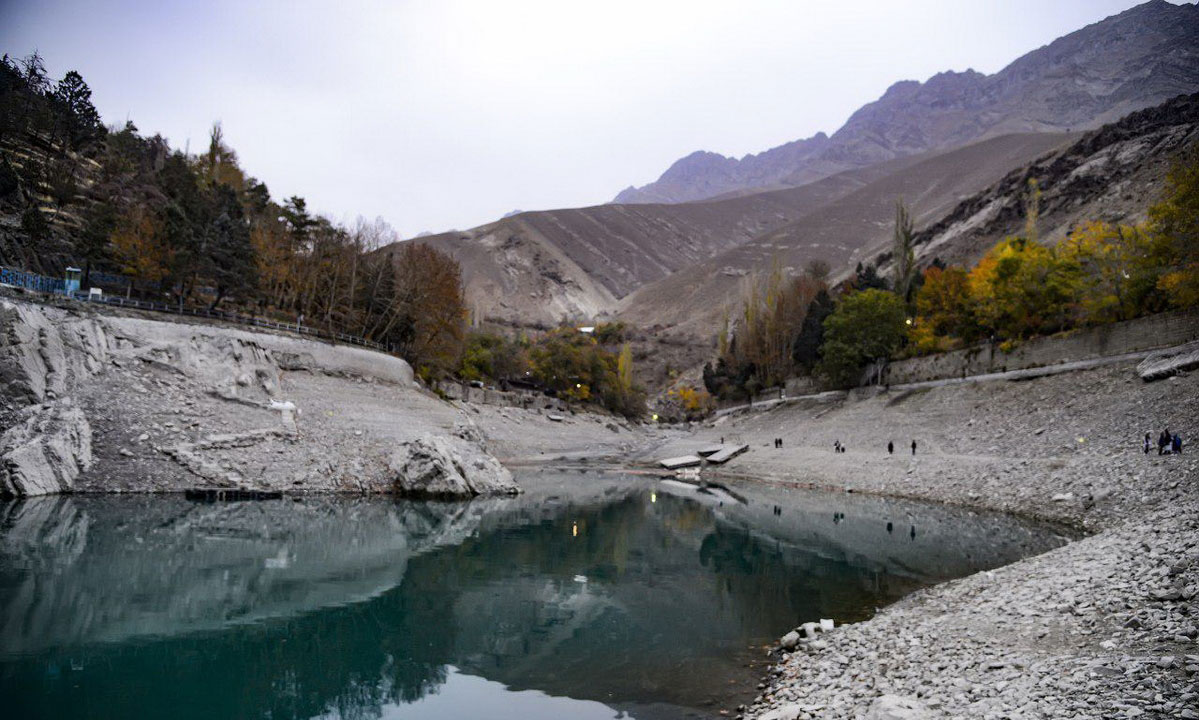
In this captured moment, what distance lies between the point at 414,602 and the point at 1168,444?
25828 millimetres

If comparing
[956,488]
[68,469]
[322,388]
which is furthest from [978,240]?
[68,469]

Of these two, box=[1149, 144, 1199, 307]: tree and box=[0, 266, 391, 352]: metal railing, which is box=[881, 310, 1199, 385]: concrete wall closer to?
box=[1149, 144, 1199, 307]: tree

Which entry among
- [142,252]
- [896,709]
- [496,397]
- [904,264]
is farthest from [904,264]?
[142,252]

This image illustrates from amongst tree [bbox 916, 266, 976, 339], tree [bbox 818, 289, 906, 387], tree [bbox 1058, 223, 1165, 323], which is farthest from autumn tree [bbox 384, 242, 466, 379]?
tree [bbox 1058, 223, 1165, 323]

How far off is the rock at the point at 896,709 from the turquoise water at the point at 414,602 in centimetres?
252

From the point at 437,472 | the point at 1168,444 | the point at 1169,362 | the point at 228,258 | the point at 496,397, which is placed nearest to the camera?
the point at 1168,444

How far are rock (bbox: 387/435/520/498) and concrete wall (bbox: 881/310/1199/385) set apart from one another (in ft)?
109

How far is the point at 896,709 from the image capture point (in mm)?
5961

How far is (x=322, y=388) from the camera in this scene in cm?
3728

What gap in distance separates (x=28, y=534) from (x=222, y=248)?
29.4 meters

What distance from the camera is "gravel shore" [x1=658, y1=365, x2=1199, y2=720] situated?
5793 mm

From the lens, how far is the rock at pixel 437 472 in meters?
29.1

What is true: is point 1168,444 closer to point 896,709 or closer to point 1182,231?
point 1182,231

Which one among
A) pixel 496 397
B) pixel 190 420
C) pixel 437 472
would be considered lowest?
pixel 437 472
